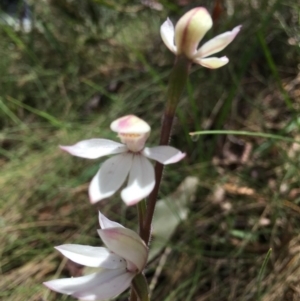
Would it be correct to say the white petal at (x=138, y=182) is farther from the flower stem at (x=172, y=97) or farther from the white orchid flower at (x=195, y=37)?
the white orchid flower at (x=195, y=37)

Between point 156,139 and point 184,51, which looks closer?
point 184,51

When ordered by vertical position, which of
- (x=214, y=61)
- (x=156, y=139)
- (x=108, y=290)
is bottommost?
(x=156, y=139)

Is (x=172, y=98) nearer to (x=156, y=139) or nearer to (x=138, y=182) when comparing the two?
(x=138, y=182)

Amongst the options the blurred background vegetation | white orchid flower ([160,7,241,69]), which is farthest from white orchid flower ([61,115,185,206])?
the blurred background vegetation

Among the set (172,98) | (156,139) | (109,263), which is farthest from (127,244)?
(156,139)

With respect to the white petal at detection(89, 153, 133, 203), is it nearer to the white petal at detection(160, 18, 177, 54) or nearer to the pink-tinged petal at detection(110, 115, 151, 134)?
the pink-tinged petal at detection(110, 115, 151, 134)

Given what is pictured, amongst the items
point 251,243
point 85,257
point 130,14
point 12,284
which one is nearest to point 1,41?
point 130,14

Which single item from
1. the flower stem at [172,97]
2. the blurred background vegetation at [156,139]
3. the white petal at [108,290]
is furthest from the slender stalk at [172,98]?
the blurred background vegetation at [156,139]
